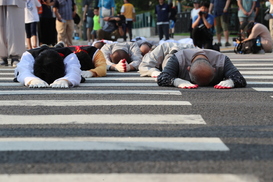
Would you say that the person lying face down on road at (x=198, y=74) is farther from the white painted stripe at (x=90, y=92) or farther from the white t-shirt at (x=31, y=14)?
the white t-shirt at (x=31, y=14)

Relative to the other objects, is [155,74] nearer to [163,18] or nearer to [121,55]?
[121,55]

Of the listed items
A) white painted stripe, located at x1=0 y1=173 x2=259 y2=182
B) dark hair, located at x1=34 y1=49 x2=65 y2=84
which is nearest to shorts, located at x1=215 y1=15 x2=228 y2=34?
dark hair, located at x1=34 y1=49 x2=65 y2=84

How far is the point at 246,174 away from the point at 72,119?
7.49 feet

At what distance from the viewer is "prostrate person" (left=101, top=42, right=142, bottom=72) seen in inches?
430

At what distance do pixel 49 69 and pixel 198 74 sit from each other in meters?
1.94

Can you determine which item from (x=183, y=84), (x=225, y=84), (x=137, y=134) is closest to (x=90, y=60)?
(x=183, y=84)

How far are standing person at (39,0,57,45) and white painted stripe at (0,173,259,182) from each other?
41.9 ft

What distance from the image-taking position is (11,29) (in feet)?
37.2

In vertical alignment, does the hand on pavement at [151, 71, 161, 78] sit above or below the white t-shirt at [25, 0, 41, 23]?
below

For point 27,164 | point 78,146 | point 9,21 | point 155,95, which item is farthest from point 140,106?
point 9,21

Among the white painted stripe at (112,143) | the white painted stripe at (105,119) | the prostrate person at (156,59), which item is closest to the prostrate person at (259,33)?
the prostrate person at (156,59)

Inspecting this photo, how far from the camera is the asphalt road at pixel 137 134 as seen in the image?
11.5 feet

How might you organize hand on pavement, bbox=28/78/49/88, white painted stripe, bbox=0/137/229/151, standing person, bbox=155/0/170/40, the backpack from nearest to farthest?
1. white painted stripe, bbox=0/137/229/151
2. hand on pavement, bbox=28/78/49/88
3. the backpack
4. standing person, bbox=155/0/170/40

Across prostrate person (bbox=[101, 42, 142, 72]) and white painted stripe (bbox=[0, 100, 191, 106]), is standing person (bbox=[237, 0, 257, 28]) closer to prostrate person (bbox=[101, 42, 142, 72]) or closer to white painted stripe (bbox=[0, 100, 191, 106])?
prostrate person (bbox=[101, 42, 142, 72])
